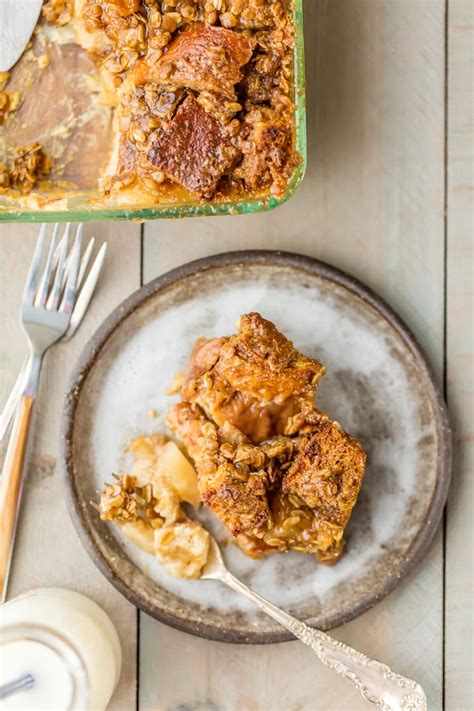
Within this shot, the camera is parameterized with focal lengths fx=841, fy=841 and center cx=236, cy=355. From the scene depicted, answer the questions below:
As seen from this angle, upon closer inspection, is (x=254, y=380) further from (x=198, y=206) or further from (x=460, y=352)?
(x=460, y=352)

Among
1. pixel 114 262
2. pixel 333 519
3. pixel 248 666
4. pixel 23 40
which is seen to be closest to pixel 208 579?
pixel 248 666

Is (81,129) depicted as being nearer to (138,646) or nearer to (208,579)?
(208,579)

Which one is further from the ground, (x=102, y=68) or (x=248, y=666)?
(x=102, y=68)

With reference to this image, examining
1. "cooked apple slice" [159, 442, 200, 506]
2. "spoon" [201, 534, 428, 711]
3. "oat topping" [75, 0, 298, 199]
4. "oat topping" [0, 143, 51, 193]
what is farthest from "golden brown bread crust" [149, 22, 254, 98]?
"spoon" [201, 534, 428, 711]

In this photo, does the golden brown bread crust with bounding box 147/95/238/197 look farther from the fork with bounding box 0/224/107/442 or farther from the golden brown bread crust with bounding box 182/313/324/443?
the fork with bounding box 0/224/107/442

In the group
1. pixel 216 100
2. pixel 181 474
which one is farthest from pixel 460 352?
pixel 216 100

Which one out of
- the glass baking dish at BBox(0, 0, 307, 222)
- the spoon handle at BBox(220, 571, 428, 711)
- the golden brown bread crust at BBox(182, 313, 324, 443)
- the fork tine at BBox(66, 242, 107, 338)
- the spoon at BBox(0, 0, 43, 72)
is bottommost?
the spoon handle at BBox(220, 571, 428, 711)
